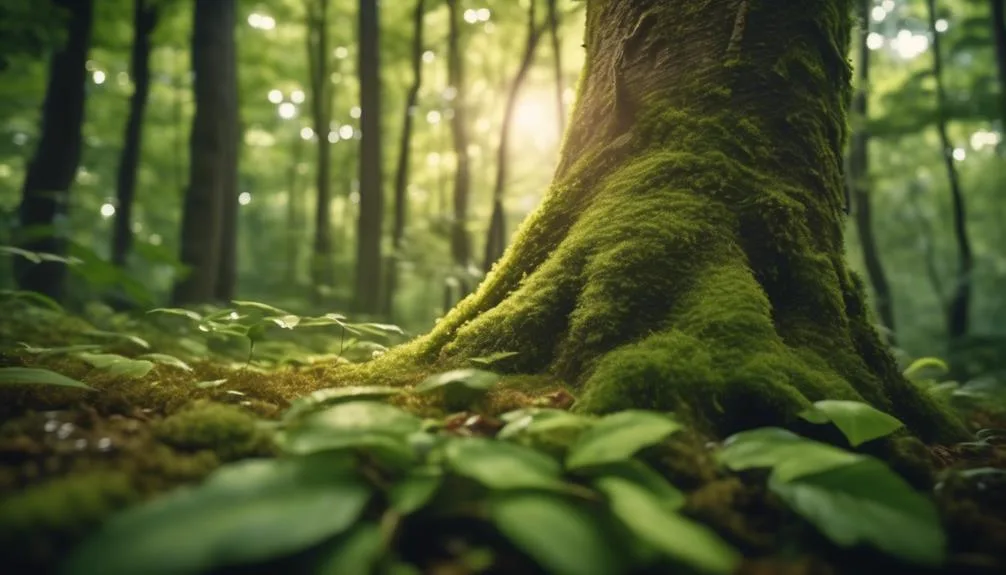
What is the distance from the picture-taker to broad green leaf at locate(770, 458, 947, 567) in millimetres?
1169

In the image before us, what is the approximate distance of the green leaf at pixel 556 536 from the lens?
1.00 meters

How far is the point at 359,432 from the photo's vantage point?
4.28 feet

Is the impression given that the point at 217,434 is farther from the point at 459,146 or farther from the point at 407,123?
the point at 459,146

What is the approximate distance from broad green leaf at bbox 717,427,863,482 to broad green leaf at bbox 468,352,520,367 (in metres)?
0.93

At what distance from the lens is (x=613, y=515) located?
1229 mm

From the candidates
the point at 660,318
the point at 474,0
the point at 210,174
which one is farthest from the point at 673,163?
the point at 474,0

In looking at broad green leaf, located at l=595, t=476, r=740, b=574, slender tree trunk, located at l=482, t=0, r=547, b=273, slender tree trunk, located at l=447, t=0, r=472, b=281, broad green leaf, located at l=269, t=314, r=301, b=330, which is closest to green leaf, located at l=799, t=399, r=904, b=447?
broad green leaf, located at l=595, t=476, r=740, b=574

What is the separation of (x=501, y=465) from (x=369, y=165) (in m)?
8.83

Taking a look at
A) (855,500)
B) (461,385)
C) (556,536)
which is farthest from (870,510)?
(461,385)

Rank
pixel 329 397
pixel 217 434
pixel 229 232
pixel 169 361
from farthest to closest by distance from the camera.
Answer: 1. pixel 229 232
2. pixel 169 361
3. pixel 329 397
4. pixel 217 434

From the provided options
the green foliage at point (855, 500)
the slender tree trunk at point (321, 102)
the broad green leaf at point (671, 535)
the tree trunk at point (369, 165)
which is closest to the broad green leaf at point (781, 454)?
the green foliage at point (855, 500)

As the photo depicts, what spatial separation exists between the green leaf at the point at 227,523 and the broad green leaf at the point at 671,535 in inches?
19.8

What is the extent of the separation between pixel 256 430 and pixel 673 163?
2042 millimetres

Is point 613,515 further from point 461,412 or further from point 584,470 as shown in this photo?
point 461,412
